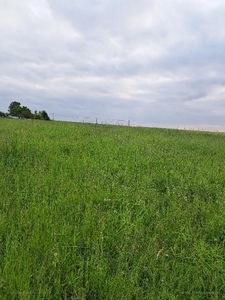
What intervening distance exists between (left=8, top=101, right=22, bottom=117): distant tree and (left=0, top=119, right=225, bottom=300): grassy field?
56.0 meters

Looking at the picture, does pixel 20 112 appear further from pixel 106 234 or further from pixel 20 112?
pixel 106 234

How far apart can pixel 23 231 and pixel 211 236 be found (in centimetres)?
227

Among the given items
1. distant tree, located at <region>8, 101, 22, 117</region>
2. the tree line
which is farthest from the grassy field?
distant tree, located at <region>8, 101, 22, 117</region>

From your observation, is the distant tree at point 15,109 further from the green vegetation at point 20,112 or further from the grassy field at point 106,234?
the grassy field at point 106,234

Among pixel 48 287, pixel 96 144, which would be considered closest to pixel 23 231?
pixel 48 287

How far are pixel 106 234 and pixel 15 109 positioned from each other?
61.1 m

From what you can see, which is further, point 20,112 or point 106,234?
point 20,112

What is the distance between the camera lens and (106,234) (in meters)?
2.88

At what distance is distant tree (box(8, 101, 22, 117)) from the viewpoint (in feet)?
188

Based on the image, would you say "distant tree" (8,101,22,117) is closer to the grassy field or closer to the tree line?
the tree line

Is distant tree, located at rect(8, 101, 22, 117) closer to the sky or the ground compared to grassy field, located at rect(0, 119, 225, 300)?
closer to the sky

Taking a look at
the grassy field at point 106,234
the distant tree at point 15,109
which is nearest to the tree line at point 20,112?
the distant tree at point 15,109

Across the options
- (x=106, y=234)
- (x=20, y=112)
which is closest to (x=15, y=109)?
(x=20, y=112)

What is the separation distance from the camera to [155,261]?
243cm
